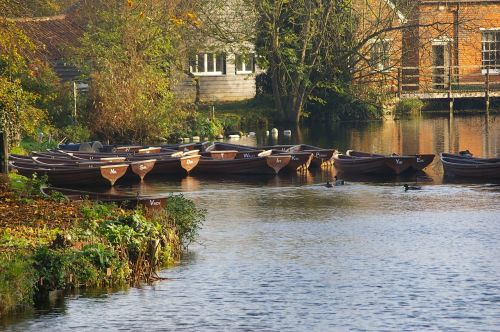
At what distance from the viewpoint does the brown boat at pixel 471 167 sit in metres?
43.8

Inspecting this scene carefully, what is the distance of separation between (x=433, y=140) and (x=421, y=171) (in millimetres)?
13116

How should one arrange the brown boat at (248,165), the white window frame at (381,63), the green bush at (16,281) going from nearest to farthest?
the green bush at (16,281) → the brown boat at (248,165) → the white window frame at (381,63)

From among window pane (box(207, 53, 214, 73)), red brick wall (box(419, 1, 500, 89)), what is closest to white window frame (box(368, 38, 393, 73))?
red brick wall (box(419, 1, 500, 89))

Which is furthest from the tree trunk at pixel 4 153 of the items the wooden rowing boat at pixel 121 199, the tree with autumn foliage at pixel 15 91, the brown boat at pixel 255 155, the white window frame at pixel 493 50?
the white window frame at pixel 493 50

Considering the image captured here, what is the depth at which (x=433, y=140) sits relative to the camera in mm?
60656

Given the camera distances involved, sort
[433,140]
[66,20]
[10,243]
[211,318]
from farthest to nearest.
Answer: [66,20], [433,140], [10,243], [211,318]

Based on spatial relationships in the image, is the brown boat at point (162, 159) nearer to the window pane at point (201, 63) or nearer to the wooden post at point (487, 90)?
the window pane at point (201, 63)

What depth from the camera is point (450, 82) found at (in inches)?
2995

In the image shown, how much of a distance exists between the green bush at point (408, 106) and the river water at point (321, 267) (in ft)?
108

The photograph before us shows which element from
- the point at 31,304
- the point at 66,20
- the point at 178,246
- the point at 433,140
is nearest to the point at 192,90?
the point at 66,20

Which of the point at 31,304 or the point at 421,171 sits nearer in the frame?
the point at 31,304

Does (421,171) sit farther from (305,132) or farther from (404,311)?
(404,311)

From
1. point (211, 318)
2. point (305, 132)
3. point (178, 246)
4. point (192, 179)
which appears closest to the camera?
point (211, 318)

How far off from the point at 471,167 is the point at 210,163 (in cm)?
1055
